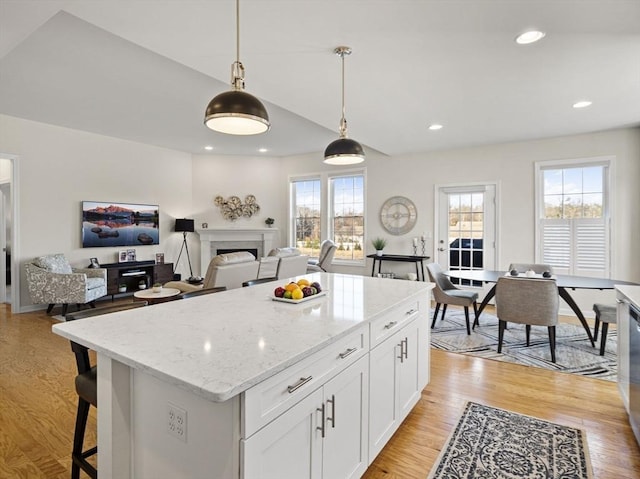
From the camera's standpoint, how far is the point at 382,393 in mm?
1896

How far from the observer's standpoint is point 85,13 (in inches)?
83.4

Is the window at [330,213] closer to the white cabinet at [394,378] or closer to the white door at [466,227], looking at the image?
the white door at [466,227]

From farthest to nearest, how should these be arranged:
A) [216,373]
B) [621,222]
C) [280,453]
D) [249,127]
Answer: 1. [621,222]
2. [249,127]
3. [280,453]
4. [216,373]

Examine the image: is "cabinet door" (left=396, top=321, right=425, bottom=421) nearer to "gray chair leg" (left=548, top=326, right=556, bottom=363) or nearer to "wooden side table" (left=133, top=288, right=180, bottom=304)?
"gray chair leg" (left=548, top=326, right=556, bottom=363)

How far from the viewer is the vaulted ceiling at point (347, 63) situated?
2.15 metres

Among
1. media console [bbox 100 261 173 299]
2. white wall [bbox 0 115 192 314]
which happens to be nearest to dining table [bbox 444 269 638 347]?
media console [bbox 100 261 173 299]

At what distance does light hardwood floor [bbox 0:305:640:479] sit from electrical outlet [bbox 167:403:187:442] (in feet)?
3.84

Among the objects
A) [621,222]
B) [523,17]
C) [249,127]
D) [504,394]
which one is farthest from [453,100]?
[621,222]

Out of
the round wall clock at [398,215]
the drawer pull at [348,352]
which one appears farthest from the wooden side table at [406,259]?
the drawer pull at [348,352]

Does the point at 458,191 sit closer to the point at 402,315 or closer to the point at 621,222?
the point at 621,222

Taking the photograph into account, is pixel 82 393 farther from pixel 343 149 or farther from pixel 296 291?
pixel 343 149

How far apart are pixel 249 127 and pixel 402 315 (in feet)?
4.86

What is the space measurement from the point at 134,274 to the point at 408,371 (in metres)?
5.46

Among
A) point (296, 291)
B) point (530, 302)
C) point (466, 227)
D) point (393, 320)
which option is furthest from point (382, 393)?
point (466, 227)
